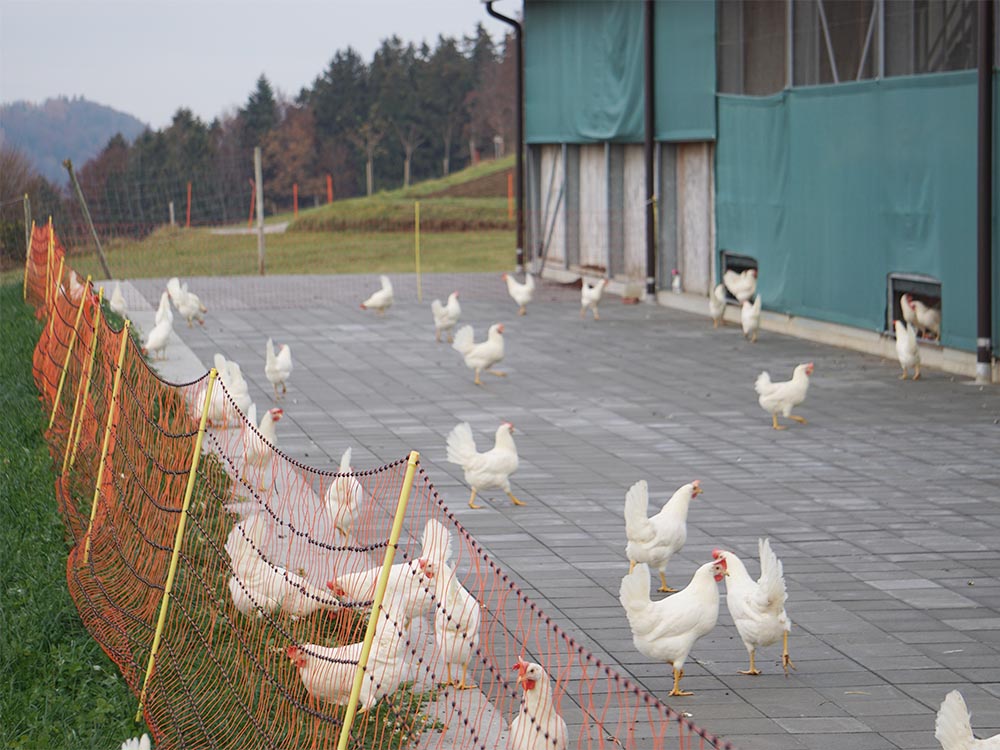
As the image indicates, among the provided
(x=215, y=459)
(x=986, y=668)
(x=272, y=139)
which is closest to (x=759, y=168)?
(x=215, y=459)

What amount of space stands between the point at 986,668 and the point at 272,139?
71449mm

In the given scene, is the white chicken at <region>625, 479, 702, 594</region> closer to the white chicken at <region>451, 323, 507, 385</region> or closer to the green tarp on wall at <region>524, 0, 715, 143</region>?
the white chicken at <region>451, 323, 507, 385</region>

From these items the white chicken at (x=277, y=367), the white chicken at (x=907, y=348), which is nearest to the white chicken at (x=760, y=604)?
the white chicken at (x=277, y=367)

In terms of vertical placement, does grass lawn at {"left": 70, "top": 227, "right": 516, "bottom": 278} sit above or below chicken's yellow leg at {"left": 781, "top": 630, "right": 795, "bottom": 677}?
above

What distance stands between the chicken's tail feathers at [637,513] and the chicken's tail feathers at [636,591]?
4.06ft

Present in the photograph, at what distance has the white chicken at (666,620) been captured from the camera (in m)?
6.41

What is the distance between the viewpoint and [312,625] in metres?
6.86

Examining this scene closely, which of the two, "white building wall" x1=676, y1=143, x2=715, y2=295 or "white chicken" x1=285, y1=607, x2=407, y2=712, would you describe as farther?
"white building wall" x1=676, y1=143, x2=715, y2=295

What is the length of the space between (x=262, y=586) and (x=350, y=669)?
1478 mm

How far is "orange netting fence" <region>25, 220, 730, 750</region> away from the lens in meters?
5.79

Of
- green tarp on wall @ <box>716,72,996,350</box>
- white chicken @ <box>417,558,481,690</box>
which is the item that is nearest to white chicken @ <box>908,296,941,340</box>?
green tarp on wall @ <box>716,72,996,350</box>

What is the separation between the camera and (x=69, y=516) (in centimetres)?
941

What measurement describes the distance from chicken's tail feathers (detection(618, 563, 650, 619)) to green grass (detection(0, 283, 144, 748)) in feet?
7.10

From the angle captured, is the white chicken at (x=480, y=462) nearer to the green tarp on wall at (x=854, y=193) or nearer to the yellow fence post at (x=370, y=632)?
the yellow fence post at (x=370, y=632)
